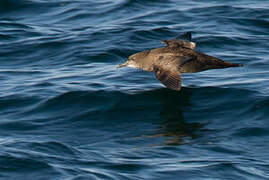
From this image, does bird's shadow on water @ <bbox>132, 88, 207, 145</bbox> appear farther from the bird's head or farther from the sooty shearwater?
the bird's head

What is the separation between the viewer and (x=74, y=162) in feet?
23.5

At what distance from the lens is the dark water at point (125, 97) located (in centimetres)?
722


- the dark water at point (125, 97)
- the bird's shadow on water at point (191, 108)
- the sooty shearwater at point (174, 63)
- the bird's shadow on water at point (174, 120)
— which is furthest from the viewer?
the sooty shearwater at point (174, 63)

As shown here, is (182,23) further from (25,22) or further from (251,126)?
(251,126)

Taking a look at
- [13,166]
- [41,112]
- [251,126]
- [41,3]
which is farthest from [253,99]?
[41,3]

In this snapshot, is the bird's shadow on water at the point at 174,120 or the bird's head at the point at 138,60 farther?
the bird's head at the point at 138,60

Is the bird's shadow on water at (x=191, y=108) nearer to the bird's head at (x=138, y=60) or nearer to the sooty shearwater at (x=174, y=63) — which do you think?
the sooty shearwater at (x=174, y=63)

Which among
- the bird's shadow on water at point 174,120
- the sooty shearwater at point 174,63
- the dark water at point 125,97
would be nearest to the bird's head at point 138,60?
the sooty shearwater at point 174,63

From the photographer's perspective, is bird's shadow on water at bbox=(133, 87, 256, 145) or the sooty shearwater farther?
the sooty shearwater

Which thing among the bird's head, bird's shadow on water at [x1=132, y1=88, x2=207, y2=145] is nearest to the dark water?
bird's shadow on water at [x1=132, y1=88, x2=207, y2=145]

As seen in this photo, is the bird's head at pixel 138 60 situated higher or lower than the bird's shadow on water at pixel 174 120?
higher

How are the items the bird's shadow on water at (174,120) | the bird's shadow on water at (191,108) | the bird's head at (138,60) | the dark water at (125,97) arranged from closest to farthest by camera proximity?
the dark water at (125,97) < the bird's shadow on water at (174,120) < the bird's shadow on water at (191,108) < the bird's head at (138,60)

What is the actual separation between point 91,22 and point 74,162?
9229 millimetres

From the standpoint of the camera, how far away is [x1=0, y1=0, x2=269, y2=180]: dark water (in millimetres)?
7219
